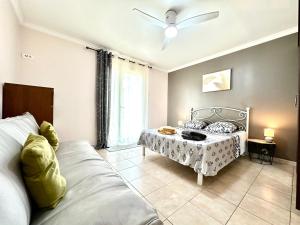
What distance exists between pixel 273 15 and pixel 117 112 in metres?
3.57

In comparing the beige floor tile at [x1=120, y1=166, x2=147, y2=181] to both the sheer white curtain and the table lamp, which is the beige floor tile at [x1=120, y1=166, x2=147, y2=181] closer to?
the sheer white curtain

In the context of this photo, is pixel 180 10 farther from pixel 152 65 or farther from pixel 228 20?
pixel 152 65

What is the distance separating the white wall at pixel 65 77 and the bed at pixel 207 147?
1.52 meters

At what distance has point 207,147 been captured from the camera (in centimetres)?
183

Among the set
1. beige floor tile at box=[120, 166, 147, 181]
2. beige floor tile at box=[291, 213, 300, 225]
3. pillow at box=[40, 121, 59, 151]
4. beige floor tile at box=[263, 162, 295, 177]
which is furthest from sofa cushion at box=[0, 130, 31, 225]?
beige floor tile at box=[263, 162, 295, 177]

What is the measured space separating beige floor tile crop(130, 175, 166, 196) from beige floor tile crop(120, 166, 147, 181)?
0.29ft

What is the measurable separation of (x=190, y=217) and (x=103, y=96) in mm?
2938

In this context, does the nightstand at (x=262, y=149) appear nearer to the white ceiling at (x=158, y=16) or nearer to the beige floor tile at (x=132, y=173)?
the white ceiling at (x=158, y=16)

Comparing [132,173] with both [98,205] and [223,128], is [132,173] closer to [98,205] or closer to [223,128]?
[98,205]

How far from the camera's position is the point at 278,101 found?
2.70 m

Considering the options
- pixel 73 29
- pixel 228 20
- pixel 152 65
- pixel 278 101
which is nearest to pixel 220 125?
pixel 278 101

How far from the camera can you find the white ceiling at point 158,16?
6.67ft

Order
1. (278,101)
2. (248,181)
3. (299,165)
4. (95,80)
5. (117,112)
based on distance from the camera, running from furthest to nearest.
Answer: (117,112) → (95,80) → (278,101) → (248,181) → (299,165)

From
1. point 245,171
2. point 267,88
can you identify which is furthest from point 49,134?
point 267,88
